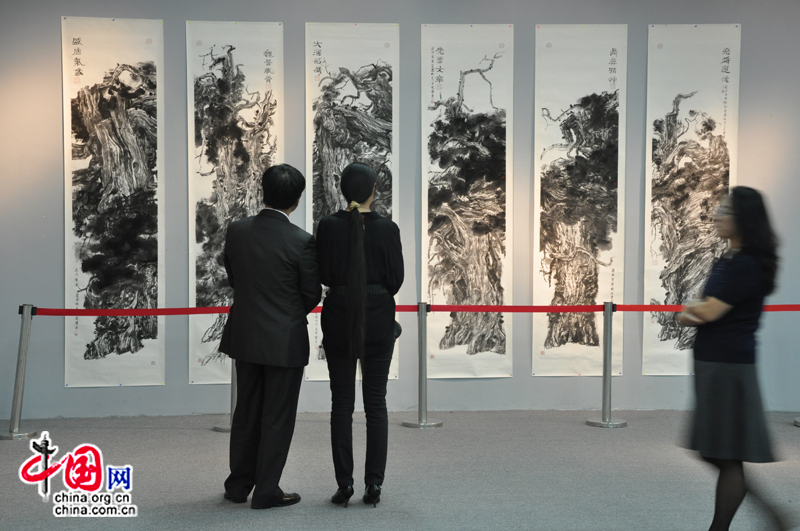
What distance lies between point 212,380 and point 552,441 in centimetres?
290

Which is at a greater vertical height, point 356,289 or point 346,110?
point 346,110

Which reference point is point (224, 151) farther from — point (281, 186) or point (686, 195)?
Result: point (686, 195)

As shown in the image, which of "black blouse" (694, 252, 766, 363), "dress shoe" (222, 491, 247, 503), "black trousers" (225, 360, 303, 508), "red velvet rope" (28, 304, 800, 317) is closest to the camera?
"black blouse" (694, 252, 766, 363)

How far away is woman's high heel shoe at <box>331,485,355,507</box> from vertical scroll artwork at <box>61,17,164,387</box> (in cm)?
Result: 294

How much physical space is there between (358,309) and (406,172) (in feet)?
9.79

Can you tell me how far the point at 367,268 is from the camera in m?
3.49

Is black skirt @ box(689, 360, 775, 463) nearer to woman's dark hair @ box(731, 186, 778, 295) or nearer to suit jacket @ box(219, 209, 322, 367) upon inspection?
A: woman's dark hair @ box(731, 186, 778, 295)

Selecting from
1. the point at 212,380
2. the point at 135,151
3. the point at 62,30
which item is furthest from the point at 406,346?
the point at 62,30

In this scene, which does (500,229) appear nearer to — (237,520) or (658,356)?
(658,356)

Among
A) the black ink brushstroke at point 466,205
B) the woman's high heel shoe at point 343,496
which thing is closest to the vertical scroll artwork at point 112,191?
the black ink brushstroke at point 466,205

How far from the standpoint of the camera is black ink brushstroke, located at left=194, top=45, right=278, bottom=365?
6.00 m

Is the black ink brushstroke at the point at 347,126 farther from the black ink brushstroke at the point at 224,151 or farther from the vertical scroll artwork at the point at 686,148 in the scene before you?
the vertical scroll artwork at the point at 686,148

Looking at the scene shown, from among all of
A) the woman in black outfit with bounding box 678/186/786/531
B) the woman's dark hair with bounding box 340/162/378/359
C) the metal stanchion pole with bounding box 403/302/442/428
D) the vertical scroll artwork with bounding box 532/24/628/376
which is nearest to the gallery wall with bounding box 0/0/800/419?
the vertical scroll artwork with bounding box 532/24/628/376

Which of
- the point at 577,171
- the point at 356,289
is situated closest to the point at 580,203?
the point at 577,171
